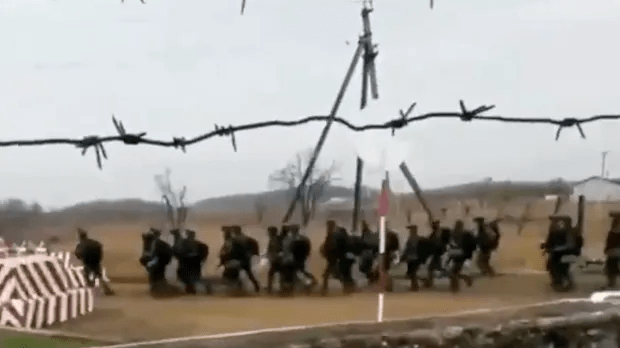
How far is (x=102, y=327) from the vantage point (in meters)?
1.98

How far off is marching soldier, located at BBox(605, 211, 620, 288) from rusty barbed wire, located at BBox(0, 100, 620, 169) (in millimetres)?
228

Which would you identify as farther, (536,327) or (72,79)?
(536,327)

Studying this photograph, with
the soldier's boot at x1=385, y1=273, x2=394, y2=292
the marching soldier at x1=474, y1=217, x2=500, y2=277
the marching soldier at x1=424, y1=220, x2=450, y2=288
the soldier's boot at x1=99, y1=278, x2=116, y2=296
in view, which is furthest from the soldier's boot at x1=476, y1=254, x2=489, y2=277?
the soldier's boot at x1=99, y1=278, x2=116, y2=296

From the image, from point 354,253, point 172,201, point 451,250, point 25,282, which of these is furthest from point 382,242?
point 25,282

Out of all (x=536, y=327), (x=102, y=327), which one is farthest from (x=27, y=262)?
(x=536, y=327)

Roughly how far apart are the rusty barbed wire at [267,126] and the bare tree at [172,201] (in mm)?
69

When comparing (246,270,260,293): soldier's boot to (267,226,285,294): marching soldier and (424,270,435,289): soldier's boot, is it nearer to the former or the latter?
(267,226,285,294): marching soldier

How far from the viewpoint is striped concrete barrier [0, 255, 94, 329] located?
1841 millimetres

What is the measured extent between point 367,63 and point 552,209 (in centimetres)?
63

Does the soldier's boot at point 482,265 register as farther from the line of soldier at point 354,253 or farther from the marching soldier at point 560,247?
the marching soldier at point 560,247

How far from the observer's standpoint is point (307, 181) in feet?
7.39

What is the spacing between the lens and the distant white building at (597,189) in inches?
103

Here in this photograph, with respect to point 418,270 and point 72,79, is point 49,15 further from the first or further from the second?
point 418,270

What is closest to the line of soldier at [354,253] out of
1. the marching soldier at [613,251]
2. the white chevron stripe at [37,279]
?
the marching soldier at [613,251]
